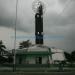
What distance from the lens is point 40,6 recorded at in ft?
219

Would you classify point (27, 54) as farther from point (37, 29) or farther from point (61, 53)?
point (37, 29)

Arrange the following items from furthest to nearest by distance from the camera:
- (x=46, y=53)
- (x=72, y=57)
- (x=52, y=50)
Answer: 1. (x=72, y=57)
2. (x=52, y=50)
3. (x=46, y=53)

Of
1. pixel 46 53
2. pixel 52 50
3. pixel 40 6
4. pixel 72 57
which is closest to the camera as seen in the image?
pixel 46 53

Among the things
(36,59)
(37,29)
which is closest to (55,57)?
(36,59)

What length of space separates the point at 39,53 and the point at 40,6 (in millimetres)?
14817

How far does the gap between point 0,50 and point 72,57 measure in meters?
18.4

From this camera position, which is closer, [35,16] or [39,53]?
[39,53]

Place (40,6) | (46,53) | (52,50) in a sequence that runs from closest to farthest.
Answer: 1. (46,53)
2. (52,50)
3. (40,6)

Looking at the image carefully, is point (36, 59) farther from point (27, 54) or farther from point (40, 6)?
point (40, 6)

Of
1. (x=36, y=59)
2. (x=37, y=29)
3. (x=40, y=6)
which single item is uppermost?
(x=40, y=6)

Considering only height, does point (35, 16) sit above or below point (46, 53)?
above

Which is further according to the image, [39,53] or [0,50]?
[0,50]

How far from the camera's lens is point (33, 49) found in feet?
188

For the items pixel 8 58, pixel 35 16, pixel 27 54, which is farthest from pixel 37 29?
pixel 27 54
